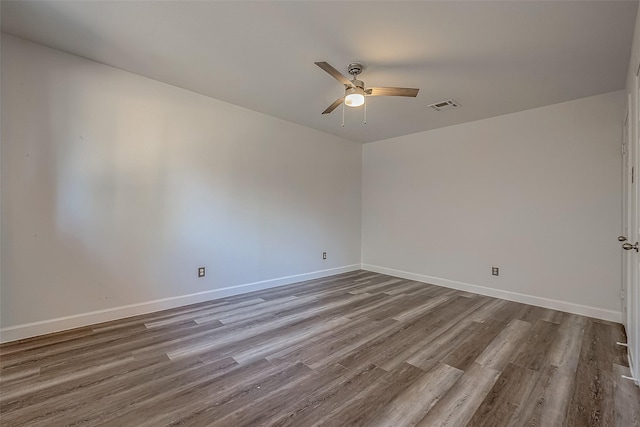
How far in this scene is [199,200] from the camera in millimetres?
3463

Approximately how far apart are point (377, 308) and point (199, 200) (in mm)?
2509

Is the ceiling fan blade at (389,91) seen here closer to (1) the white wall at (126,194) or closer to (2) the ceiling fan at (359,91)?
(2) the ceiling fan at (359,91)

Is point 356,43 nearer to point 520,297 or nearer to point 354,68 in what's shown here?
point 354,68

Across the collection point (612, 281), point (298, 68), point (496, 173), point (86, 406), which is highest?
point (298, 68)

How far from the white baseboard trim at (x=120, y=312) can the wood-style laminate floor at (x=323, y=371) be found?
96mm

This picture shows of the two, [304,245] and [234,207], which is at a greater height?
[234,207]

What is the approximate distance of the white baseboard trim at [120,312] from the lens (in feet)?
7.95

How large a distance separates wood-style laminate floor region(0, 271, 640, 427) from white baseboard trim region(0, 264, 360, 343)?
0.31ft

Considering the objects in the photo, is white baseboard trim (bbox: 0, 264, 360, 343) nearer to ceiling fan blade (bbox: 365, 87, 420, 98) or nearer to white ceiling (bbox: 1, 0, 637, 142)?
white ceiling (bbox: 1, 0, 637, 142)

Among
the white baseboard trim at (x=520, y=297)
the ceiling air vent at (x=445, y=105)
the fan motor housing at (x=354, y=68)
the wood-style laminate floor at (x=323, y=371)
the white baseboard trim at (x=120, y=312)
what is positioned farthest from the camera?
the ceiling air vent at (x=445, y=105)

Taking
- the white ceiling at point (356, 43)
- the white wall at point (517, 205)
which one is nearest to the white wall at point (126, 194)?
the white ceiling at point (356, 43)

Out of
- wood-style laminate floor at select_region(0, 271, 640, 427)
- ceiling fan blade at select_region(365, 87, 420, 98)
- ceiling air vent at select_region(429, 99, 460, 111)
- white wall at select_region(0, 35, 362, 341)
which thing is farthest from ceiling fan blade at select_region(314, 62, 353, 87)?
wood-style laminate floor at select_region(0, 271, 640, 427)

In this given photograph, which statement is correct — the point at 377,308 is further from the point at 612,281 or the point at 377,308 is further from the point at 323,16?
the point at 323,16

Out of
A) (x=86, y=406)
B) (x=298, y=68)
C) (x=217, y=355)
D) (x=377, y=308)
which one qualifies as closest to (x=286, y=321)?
(x=217, y=355)
